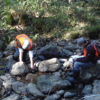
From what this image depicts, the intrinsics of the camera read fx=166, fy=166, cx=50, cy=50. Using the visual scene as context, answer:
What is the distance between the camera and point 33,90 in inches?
177

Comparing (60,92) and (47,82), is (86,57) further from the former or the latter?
(47,82)

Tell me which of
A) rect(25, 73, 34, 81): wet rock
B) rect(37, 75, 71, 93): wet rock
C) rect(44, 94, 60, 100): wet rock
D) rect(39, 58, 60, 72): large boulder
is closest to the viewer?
rect(44, 94, 60, 100): wet rock

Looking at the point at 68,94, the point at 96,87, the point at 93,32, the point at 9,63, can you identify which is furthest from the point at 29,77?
the point at 93,32

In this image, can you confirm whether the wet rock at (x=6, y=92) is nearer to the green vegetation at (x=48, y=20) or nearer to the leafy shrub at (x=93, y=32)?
the green vegetation at (x=48, y=20)

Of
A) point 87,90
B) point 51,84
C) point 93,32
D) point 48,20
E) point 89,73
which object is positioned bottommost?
point 87,90

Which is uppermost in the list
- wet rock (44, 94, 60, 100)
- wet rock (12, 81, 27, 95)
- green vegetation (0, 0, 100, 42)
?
green vegetation (0, 0, 100, 42)

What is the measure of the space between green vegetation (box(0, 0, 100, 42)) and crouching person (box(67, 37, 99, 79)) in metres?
3.69

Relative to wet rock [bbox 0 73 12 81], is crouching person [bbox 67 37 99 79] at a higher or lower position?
higher

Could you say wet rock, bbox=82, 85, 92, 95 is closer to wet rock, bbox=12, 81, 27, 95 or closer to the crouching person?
the crouching person

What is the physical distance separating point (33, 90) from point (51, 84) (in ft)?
1.72

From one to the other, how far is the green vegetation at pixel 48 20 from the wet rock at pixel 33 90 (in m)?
4.00

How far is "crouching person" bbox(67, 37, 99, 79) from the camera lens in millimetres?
4266

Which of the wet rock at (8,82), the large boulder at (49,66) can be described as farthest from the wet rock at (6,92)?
the large boulder at (49,66)

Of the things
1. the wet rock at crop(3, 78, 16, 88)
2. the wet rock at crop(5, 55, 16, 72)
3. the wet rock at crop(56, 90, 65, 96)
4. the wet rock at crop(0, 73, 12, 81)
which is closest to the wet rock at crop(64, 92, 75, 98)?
the wet rock at crop(56, 90, 65, 96)
